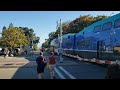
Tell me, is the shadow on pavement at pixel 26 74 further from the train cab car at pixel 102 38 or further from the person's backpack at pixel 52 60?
the train cab car at pixel 102 38

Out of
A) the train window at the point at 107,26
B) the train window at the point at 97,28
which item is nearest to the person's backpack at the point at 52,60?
the train window at the point at 107,26

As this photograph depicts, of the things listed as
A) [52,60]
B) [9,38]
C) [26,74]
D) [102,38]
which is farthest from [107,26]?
[9,38]

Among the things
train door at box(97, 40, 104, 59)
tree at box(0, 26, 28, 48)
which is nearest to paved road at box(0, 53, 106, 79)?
train door at box(97, 40, 104, 59)

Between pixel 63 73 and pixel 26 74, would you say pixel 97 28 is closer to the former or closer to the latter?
pixel 63 73

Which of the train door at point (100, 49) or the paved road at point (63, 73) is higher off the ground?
the train door at point (100, 49)

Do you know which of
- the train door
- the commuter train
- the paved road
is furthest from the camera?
the train door

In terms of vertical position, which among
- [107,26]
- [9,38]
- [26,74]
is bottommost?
[26,74]

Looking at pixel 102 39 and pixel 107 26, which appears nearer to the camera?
pixel 107 26

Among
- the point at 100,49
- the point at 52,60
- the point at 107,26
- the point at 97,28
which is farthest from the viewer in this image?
the point at 97,28

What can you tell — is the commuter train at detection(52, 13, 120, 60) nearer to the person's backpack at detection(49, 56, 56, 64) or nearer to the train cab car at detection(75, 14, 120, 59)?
the train cab car at detection(75, 14, 120, 59)
